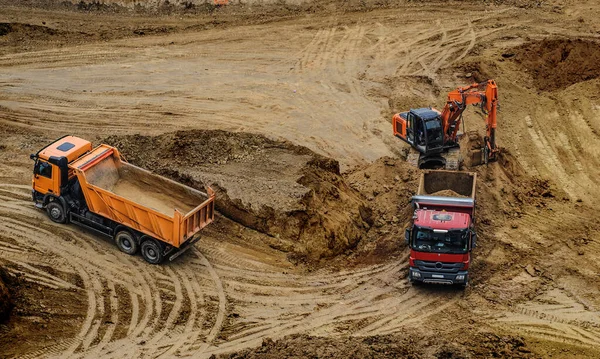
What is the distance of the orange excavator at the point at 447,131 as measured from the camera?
98.4 feet

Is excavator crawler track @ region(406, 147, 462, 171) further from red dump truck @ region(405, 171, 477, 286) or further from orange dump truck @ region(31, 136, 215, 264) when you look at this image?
orange dump truck @ region(31, 136, 215, 264)

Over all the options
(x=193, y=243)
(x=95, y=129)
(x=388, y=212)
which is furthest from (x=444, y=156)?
(x=95, y=129)

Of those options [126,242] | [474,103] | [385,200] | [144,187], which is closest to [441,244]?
[385,200]

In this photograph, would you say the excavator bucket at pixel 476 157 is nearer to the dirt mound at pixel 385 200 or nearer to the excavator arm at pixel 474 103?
the excavator arm at pixel 474 103

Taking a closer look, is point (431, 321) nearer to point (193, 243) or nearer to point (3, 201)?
point (193, 243)

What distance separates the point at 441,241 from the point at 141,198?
9338mm

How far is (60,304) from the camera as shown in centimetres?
2292

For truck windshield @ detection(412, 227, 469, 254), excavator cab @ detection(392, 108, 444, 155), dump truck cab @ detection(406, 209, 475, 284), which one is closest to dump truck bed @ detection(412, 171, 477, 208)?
dump truck cab @ detection(406, 209, 475, 284)

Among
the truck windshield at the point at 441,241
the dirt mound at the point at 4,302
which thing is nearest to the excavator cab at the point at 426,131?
the truck windshield at the point at 441,241

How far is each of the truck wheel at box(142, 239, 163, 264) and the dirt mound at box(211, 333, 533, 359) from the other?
4502mm

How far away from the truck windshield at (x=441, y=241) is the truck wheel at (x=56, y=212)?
10784mm

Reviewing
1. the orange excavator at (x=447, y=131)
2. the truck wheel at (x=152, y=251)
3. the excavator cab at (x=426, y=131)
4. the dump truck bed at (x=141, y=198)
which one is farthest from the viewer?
the excavator cab at (x=426, y=131)

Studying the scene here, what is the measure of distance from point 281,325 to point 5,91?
64.4ft

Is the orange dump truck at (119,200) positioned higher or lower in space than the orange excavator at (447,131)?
lower
